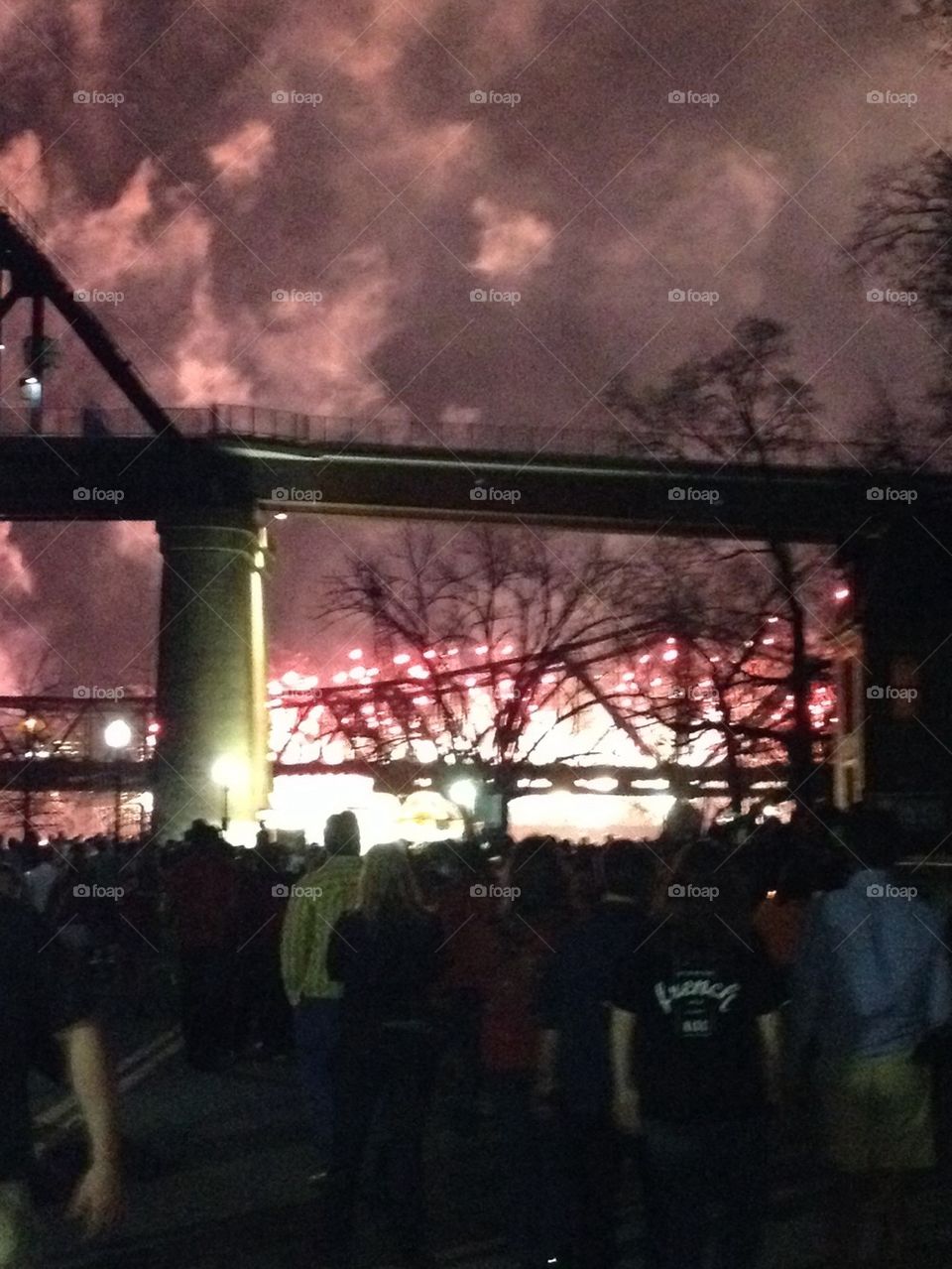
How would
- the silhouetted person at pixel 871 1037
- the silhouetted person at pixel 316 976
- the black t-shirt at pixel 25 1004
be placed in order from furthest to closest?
the silhouetted person at pixel 316 976, the silhouetted person at pixel 871 1037, the black t-shirt at pixel 25 1004

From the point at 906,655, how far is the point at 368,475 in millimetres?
17807

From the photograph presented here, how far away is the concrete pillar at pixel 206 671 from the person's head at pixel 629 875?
177 ft

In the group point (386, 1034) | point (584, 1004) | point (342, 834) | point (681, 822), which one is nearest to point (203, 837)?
point (342, 834)

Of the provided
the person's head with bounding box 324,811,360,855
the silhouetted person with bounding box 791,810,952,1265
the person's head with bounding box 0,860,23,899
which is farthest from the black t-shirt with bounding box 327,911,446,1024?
the silhouetted person with bounding box 791,810,952,1265

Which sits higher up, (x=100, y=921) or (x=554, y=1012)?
(x=100, y=921)

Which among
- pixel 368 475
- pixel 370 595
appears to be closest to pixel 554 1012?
pixel 370 595

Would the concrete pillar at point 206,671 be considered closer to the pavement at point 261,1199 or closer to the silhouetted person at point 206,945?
the silhouetted person at point 206,945

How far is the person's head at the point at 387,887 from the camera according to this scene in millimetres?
8703

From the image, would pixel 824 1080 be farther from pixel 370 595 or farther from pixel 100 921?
pixel 370 595

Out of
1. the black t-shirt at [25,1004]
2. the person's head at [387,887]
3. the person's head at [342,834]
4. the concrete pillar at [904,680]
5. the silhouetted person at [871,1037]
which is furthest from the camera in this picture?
the concrete pillar at [904,680]

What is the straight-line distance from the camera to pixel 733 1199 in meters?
6.24

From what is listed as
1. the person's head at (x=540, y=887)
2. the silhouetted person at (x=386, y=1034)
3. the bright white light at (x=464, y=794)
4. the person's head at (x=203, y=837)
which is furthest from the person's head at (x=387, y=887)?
the bright white light at (x=464, y=794)

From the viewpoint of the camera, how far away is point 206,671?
62312mm

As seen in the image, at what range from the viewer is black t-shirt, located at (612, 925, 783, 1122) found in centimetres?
617
